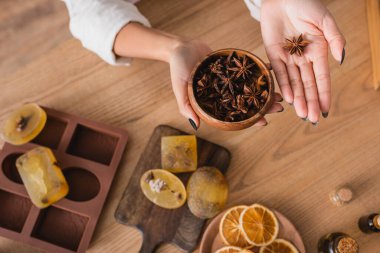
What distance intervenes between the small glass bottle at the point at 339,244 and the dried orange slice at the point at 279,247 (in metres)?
0.12

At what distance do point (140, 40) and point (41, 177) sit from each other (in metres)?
0.56

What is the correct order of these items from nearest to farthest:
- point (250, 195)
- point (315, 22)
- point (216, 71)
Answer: point (216, 71), point (315, 22), point (250, 195)

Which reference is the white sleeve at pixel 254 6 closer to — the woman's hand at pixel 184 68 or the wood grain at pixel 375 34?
the woman's hand at pixel 184 68

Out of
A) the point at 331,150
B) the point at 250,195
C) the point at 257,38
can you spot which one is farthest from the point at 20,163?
the point at 331,150

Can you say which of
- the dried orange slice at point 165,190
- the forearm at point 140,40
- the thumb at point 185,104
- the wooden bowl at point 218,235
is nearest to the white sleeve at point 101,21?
the forearm at point 140,40

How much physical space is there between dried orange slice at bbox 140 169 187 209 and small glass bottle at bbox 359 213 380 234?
611mm

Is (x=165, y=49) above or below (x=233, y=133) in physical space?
above

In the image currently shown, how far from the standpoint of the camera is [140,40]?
4.12 ft

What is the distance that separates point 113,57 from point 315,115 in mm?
692

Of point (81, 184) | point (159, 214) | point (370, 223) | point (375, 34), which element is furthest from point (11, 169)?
point (375, 34)

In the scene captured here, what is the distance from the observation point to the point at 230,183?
1.30 meters

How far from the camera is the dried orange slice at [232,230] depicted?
3.97ft

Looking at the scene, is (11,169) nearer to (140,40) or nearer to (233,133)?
(140,40)

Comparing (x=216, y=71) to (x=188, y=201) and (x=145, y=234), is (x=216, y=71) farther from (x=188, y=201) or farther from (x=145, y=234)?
(x=145, y=234)
